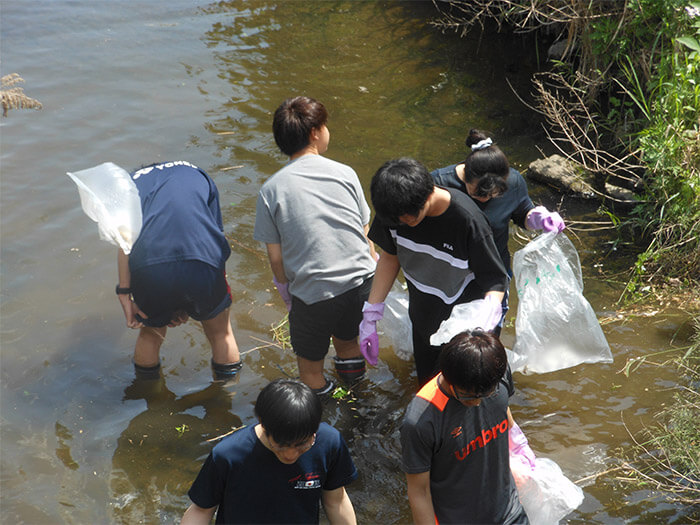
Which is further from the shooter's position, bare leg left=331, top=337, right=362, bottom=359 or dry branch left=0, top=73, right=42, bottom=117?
dry branch left=0, top=73, right=42, bottom=117

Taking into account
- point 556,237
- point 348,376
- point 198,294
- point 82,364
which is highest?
point 556,237

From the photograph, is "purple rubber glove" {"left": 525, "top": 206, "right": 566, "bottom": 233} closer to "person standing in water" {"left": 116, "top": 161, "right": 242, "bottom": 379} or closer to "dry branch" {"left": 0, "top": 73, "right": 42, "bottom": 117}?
"person standing in water" {"left": 116, "top": 161, "right": 242, "bottom": 379}

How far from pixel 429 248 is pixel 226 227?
288 centimetres

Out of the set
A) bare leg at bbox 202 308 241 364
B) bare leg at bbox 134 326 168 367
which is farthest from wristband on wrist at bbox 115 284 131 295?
bare leg at bbox 202 308 241 364

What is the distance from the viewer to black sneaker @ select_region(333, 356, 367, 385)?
3754 millimetres

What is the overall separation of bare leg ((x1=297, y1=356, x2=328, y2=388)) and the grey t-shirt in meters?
0.44

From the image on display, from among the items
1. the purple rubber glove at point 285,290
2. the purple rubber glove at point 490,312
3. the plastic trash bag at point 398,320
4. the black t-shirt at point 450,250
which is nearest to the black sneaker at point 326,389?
the plastic trash bag at point 398,320

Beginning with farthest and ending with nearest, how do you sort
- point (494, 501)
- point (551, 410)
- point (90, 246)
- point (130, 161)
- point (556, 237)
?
point (130, 161) → point (90, 246) → point (551, 410) → point (556, 237) → point (494, 501)

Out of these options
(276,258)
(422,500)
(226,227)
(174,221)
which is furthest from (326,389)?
(226,227)

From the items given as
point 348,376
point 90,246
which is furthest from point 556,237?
point 90,246

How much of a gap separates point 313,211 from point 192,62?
503cm

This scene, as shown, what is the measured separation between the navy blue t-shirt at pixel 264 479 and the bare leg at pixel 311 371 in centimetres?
136

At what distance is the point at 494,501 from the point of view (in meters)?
2.24

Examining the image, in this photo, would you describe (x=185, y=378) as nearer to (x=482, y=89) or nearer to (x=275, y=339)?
(x=275, y=339)
